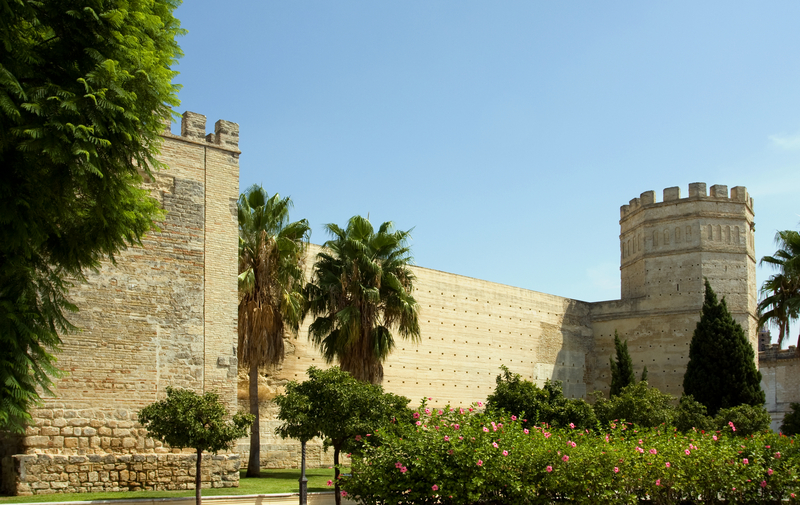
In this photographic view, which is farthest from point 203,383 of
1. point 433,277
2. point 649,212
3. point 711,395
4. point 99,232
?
point 649,212

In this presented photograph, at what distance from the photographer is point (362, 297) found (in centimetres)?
1809

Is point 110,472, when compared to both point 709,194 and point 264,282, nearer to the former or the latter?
point 264,282

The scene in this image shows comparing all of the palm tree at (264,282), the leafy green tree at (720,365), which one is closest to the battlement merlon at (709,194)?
the leafy green tree at (720,365)

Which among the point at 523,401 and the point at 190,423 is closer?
the point at 190,423

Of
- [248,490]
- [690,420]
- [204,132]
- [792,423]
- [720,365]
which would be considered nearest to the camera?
[248,490]

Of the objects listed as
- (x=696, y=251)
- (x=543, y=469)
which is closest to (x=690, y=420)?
(x=696, y=251)

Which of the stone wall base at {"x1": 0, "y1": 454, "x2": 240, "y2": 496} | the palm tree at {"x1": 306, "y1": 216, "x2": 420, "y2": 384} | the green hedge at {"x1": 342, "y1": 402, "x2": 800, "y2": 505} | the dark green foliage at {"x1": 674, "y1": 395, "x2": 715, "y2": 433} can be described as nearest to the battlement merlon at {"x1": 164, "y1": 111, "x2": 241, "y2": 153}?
the palm tree at {"x1": 306, "y1": 216, "x2": 420, "y2": 384}

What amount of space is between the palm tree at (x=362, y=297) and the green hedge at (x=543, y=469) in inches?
280

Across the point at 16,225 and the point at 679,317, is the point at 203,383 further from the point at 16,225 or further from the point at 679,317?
the point at 679,317

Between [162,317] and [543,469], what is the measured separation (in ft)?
26.1

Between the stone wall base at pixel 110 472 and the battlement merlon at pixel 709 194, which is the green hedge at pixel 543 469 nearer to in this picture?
the stone wall base at pixel 110 472

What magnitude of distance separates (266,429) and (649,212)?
18.5 metres

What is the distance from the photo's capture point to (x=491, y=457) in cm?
927

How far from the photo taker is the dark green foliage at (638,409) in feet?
62.7
